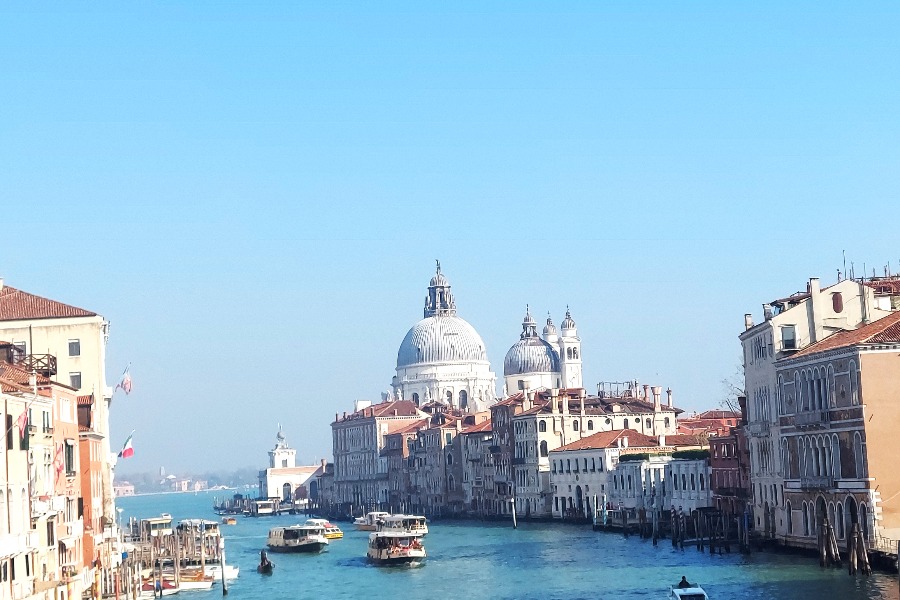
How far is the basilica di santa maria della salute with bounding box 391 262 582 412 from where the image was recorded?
133 m

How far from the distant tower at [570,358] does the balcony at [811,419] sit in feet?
287

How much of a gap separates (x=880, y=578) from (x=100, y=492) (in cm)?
1817

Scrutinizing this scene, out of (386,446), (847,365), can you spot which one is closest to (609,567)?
(847,365)

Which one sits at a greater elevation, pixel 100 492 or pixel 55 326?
pixel 55 326

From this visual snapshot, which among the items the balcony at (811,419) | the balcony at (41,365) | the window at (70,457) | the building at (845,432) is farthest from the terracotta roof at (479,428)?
the window at (70,457)

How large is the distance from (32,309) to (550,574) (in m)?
17.2

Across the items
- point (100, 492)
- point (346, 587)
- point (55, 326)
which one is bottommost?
point (346, 587)

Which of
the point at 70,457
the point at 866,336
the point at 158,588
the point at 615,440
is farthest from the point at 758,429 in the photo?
the point at 615,440

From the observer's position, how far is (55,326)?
4131cm

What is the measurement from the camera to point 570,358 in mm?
133375

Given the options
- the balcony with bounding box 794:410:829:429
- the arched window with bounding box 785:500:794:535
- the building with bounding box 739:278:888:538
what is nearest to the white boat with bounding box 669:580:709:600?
the balcony with bounding box 794:410:829:429

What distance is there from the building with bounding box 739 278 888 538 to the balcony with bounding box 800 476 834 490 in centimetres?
306

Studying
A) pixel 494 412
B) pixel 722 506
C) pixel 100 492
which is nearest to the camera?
pixel 100 492

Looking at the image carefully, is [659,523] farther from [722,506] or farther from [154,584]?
[154,584]
